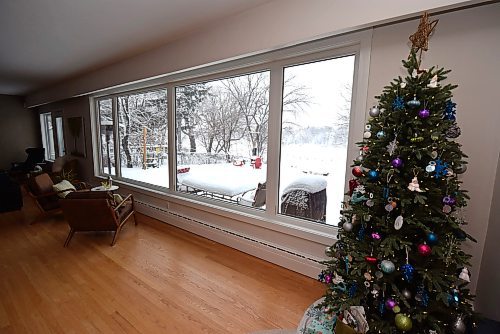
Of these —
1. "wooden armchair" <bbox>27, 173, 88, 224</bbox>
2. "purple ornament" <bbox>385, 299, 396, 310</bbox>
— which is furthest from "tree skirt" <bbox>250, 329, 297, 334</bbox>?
"wooden armchair" <bbox>27, 173, 88, 224</bbox>

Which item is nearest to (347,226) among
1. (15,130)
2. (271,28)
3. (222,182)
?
(271,28)

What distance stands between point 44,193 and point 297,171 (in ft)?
12.8

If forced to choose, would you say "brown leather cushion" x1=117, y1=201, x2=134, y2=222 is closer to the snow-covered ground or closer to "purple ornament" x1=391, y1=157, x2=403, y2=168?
the snow-covered ground

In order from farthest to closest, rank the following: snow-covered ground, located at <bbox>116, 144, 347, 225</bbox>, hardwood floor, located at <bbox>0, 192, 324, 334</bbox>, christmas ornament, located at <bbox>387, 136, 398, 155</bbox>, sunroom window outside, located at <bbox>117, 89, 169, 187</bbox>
A: sunroom window outside, located at <bbox>117, 89, 169, 187</bbox>
snow-covered ground, located at <bbox>116, 144, 347, 225</bbox>
hardwood floor, located at <bbox>0, 192, 324, 334</bbox>
christmas ornament, located at <bbox>387, 136, 398, 155</bbox>

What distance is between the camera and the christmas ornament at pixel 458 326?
4.20ft

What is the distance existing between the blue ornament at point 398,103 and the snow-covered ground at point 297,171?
0.97m

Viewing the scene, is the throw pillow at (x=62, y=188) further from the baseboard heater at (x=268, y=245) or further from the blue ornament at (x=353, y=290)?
the blue ornament at (x=353, y=290)

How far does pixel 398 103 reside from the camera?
1.34 meters

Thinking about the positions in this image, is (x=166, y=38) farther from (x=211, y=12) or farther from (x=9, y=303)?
(x=9, y=303)

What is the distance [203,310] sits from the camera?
6.54 ft

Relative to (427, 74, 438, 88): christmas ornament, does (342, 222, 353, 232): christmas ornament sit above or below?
below

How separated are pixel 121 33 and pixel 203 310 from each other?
124 inches

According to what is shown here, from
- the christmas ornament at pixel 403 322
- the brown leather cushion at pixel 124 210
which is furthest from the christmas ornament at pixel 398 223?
the brown leather cushion at pixel 124 210

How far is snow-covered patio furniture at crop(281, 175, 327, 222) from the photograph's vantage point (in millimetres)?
2529
